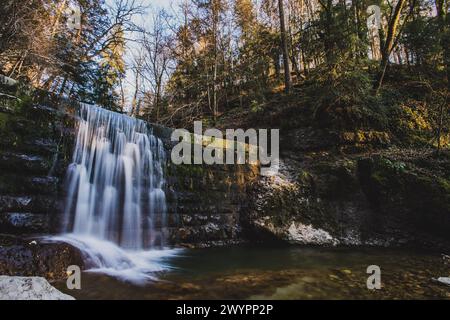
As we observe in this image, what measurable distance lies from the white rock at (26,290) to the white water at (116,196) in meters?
1.20

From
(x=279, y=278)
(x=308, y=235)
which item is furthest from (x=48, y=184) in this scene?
(x=308, y=235)

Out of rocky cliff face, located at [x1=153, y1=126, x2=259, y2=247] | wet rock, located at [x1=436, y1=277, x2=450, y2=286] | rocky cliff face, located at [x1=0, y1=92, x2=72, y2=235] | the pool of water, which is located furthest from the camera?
rocky cliff face, located at [x1=153, y1=126, x2=259, y2=247]

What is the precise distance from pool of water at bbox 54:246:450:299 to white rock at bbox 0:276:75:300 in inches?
10.5

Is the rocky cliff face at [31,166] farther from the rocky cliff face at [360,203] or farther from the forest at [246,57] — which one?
the rocky cliff face at [360,203]

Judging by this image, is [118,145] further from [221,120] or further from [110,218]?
[221,120]

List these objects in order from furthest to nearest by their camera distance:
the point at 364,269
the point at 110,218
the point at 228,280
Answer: the point at 110,218 < the point at 364,269 < the point at 228,280

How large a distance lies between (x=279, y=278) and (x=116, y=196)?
386cm

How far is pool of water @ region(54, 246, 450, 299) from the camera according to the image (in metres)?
3.42

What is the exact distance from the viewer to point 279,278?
13.8ft

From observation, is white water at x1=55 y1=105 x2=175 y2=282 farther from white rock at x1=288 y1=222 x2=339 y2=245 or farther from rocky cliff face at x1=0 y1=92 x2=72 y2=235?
white rock at x1=288 y1=222 x2=339 y2=245

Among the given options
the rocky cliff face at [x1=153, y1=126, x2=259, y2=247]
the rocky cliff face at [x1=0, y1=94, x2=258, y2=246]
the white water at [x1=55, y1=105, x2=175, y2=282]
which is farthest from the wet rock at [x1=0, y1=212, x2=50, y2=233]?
the rocky cliff face at [x1=153, y1=126, x2=259, y2=247]

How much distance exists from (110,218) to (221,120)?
9.00 m
